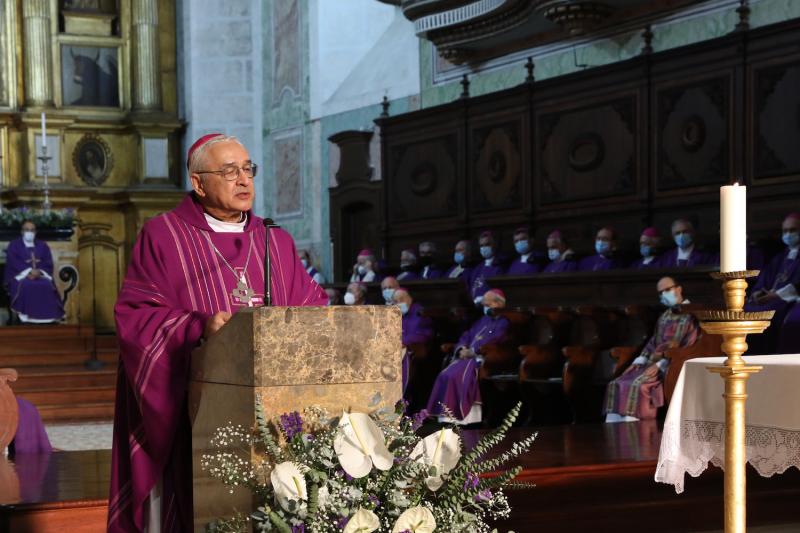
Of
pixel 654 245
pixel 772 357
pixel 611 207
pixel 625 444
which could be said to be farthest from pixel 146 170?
pixel 772 357

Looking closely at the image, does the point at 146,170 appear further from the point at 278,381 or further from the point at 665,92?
the point at 278,381

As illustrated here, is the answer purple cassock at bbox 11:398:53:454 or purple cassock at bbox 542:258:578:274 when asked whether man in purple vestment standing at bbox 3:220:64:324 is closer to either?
purple cassock at bbox 542:258:578:274

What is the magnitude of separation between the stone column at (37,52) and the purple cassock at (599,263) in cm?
1002

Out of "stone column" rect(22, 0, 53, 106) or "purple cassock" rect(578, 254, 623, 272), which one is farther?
"stone column" rect(22, 0, 53, 106)

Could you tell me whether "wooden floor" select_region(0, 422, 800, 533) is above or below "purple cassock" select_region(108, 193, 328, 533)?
below

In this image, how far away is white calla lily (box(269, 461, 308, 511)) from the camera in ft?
8.07

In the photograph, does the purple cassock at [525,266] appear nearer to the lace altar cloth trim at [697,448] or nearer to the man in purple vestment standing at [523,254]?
the man in purple vestment standing at [523,254]

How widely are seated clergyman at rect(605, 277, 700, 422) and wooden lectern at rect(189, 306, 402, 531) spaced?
18.7ft

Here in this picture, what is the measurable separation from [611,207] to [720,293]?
3468 millimetres

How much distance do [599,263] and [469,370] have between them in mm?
2066

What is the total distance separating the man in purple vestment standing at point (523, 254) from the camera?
1221 centimetres

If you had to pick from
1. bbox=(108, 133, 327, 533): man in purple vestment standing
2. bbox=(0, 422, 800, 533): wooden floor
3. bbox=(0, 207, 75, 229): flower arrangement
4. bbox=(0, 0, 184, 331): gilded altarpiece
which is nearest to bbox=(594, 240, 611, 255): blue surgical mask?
bbox=(0, 422, 800, 533): wooden floor

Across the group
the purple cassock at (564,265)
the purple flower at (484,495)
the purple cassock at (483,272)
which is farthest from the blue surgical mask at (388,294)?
the purple flower at (484,495)

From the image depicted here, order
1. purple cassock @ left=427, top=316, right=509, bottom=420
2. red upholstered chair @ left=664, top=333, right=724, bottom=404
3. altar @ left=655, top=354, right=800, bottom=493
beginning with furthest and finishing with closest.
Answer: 1. purple cassock @ left=427, top=316, right=509, bottom=420
2. red upholstered chair @ left=664, top=333, right=724, bottom=404
3. altar @ left=655, top=354, right=800, bottom=493
